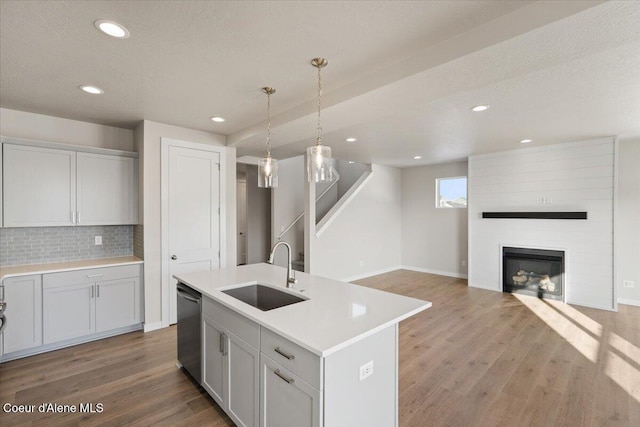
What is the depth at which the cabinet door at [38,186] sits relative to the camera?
3072mm

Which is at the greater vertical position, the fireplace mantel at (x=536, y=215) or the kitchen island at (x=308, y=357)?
the fireplace mantel at (x=536, y=215)

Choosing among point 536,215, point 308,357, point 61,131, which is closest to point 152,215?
point 61,131

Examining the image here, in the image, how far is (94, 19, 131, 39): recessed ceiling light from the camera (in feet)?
5.77

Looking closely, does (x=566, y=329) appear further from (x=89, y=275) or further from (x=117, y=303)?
(x=89, y=275)

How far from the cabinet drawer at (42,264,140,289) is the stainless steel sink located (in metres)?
1.86

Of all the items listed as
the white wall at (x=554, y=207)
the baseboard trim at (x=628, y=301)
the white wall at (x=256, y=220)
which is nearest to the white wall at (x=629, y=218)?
the baseboard trim at (x=628, y=301)

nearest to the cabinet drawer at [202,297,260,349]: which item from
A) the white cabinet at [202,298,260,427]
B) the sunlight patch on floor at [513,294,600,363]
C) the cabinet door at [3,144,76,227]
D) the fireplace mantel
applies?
the white cabinet at [202,298,260,427]

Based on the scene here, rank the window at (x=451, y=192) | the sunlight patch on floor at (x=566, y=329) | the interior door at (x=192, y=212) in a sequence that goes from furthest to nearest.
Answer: the window at (x=451, y=192) < the interior door at (x=192, y=212) < the sunlight patch on floor at (x=566, y=329)

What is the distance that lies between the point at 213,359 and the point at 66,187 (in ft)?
A: 8.79

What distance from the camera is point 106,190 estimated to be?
3.63 m

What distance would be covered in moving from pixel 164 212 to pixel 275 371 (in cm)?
286

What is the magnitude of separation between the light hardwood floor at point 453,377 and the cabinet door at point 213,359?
14 cm

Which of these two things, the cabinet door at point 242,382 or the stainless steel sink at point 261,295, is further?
the stainless steel sink at point 261,295

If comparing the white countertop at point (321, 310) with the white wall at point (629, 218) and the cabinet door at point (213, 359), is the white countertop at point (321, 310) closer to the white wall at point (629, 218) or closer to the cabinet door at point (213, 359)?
the cabinet door at point (213, 359)
